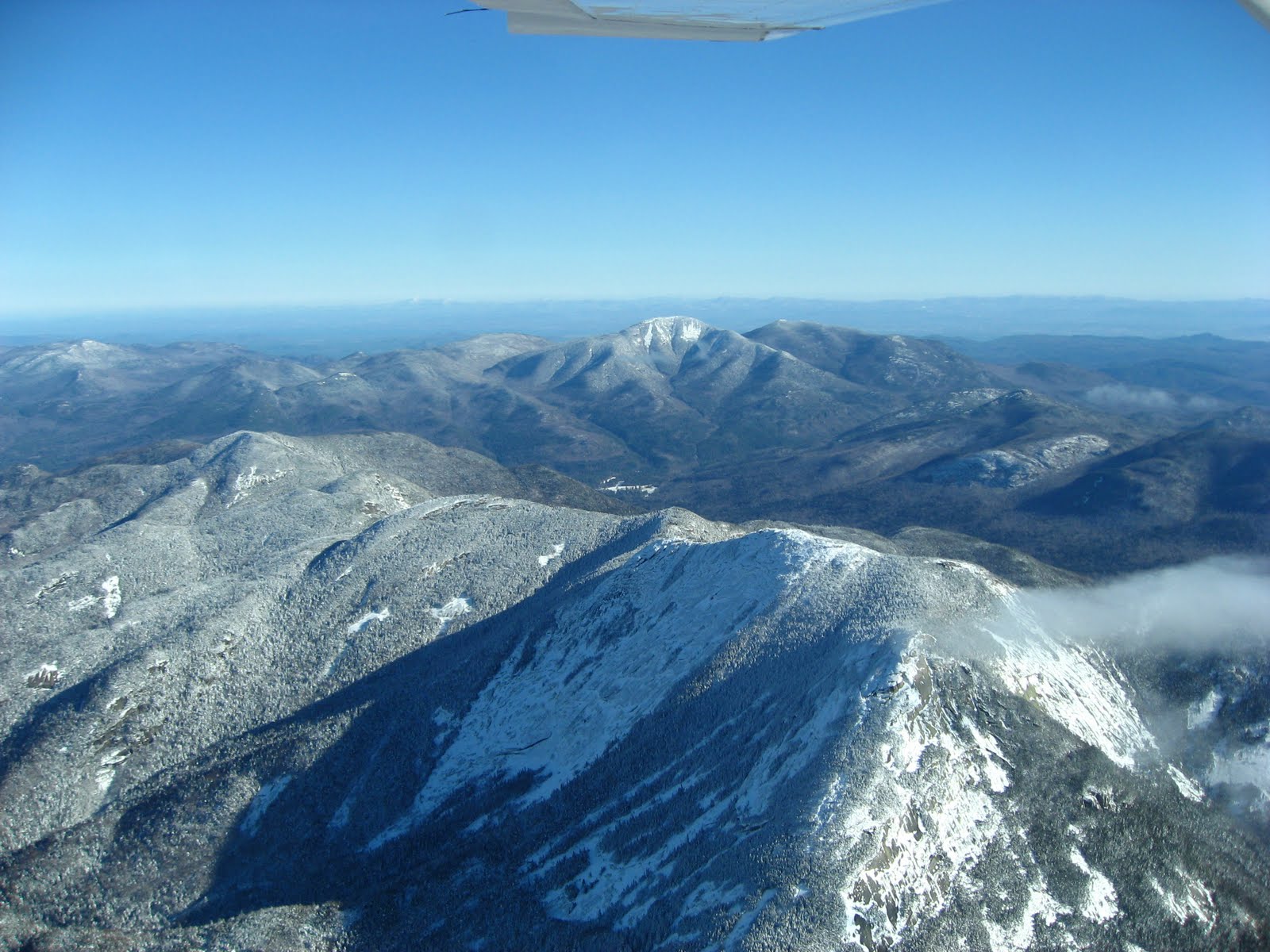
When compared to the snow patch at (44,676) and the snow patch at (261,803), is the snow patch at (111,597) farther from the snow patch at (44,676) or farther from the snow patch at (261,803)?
the snow patch at (261,803)

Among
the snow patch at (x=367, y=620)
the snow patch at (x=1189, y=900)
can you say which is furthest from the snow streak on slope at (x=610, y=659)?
the snow patch at (x=1189, y=900)

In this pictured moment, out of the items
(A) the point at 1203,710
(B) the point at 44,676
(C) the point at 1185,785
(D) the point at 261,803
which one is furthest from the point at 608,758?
(B) the point at 44,676

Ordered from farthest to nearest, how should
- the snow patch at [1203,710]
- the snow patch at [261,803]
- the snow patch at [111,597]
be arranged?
the snow patch at [111,597] < the snow patch at [1203,710] < the snow patch at [261,803]

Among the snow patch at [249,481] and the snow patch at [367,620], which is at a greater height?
the snow patch at [249,481]

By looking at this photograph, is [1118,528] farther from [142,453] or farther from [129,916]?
[142,453]

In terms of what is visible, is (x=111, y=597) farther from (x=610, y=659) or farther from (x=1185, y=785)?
(x=1185, y=785)

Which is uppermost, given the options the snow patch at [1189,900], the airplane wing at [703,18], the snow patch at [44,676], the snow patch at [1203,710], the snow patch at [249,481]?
the airplane wing at [703,18]
